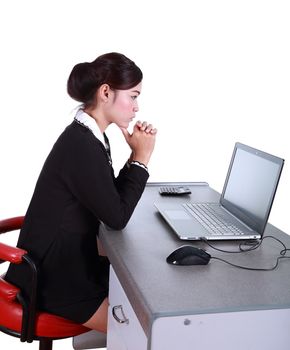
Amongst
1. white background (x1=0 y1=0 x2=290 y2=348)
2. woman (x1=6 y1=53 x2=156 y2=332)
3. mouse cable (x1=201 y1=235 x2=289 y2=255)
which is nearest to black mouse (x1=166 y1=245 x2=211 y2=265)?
mouse cable (x1=201 y1=235 x2=289 y2=255)

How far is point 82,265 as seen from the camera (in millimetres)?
1742

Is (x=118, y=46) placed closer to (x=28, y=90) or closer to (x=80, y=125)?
(x=28, y=90)

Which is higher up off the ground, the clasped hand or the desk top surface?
the clasped hand

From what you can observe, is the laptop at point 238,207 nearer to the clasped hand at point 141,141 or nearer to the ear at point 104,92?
the clasped hand at point 141,141

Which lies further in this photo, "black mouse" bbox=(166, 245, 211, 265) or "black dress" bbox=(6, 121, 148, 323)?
"black dress" bbox=(6, 121, 148, 323)

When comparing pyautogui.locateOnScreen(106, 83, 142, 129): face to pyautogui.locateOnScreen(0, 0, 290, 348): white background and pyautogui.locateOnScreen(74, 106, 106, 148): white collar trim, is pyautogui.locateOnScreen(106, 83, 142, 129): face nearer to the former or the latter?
pyautogui.locateOnScreen(74, 106, 106, 148): white collar trim

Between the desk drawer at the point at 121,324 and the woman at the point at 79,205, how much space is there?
0.11 meters

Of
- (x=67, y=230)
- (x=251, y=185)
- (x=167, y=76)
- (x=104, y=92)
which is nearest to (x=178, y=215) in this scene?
(x=251, y=185)

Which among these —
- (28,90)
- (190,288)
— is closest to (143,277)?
(190,288)

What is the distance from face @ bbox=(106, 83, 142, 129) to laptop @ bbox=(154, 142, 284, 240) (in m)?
0.37

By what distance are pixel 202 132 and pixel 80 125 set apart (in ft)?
4.54

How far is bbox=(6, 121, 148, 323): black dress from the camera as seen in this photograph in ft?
5.40

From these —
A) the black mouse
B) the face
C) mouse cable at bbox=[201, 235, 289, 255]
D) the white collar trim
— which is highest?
the face

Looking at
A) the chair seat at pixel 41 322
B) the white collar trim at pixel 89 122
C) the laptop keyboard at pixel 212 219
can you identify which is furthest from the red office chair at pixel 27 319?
A: the laptop keyboard at pixel 212 219
